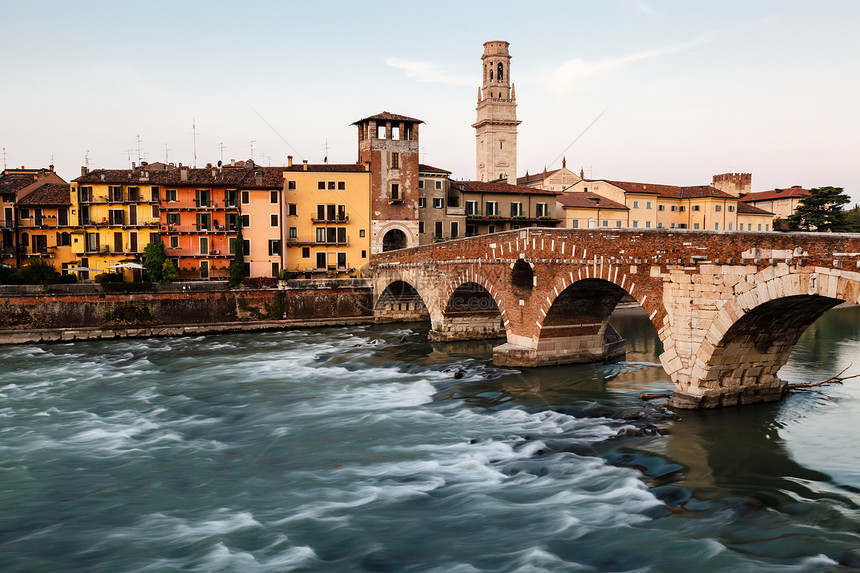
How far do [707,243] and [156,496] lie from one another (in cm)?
1417

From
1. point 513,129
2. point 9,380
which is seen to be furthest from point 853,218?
point 9,380

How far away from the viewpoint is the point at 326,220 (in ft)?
159

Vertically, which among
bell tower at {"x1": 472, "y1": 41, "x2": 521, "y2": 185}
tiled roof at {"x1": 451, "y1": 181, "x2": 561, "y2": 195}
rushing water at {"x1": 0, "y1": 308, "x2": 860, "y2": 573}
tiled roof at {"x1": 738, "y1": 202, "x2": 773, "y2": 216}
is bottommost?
rushing water at {"x1": 0, "y1": 308, "x2": 860, "y2": 573}

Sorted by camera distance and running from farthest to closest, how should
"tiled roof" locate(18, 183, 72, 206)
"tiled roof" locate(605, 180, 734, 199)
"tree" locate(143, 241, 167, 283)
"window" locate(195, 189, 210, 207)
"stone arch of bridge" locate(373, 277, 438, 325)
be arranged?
"tiled roof" locate(605, 180, 734, 199)
"window" locate(195, 189, 210, 207)
"tiled roof" locate(18, 183, 72, 206)
"tree" locate(143, 241, 167, 283)
"stone arch of bridge" locate(373, 277, 438, 325)

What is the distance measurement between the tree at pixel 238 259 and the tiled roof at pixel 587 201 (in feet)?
84.6

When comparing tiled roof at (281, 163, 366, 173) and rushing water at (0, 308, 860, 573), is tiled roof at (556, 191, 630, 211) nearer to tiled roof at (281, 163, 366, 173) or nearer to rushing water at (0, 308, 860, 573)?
tiled roof at (281, 163, 366, 173)

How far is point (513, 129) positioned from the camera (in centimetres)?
7638

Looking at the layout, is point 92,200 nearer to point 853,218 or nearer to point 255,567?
point 255,567

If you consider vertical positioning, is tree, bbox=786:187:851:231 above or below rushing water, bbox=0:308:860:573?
above

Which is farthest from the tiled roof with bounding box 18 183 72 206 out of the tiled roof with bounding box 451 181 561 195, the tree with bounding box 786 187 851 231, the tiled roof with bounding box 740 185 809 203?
the tiled roof with bounding box 740 185 809 203

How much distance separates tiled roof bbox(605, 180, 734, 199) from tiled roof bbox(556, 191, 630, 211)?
172 centimetres

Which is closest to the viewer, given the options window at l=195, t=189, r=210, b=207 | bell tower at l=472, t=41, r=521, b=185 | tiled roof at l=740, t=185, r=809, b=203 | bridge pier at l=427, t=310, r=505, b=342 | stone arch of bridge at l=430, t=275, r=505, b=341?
stone arch of bridge at l=430, t=275, r=505, b=341

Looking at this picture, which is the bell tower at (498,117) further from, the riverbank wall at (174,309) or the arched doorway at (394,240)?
the riverbank wall at (174,309)

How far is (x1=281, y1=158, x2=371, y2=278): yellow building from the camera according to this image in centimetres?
4806
